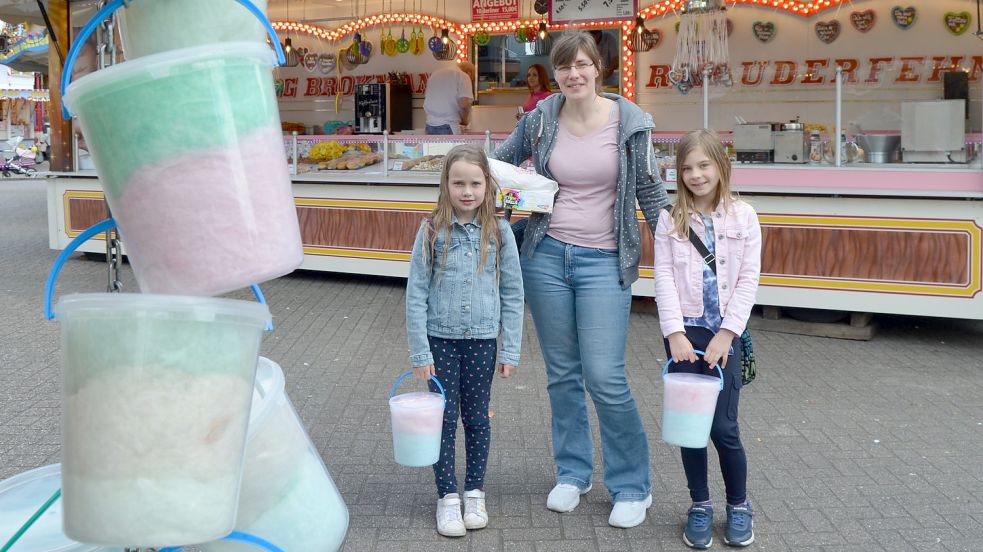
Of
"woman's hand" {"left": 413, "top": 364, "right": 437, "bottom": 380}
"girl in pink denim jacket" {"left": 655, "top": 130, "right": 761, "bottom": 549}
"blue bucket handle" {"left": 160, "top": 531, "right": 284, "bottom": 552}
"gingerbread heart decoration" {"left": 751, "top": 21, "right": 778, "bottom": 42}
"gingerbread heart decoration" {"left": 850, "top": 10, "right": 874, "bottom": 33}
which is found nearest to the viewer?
"blue bucket handle" {"left": 160, "top": 531, "right": 284, "bottom": 552}

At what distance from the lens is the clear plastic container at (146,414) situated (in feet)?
6.61

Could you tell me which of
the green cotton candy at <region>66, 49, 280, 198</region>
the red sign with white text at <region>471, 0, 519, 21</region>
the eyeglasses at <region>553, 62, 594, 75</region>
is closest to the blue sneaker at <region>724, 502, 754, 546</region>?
the eyeglasses at <region>553, 62, 594, 75</region>

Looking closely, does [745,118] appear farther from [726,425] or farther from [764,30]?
[726,425]

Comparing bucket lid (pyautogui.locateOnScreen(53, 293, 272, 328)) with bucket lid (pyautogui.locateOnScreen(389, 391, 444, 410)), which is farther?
bucket lid (pyautogui.locateOnScreen(389, 391, 444, 410))

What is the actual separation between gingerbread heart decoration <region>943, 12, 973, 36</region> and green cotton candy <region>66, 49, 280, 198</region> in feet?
35.8

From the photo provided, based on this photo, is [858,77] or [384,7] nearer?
[858,77]

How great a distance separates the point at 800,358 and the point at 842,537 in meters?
3.26

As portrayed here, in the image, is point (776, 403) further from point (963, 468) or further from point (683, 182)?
point (683, 182)

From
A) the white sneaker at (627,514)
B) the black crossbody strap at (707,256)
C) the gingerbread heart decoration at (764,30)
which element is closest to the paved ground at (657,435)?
the white sneaker at (627,514)

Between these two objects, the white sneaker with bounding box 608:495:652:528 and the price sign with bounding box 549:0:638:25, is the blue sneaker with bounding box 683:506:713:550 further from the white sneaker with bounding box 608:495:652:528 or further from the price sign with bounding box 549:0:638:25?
the price sign with bounding box 549:0:638:25

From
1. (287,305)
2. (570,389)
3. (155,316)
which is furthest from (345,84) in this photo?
(155,316)

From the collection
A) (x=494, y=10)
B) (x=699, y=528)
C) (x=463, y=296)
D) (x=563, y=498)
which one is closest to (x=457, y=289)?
(x=463, y=296)

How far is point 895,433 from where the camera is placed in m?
5.46

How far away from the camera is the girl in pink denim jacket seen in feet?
12.4
